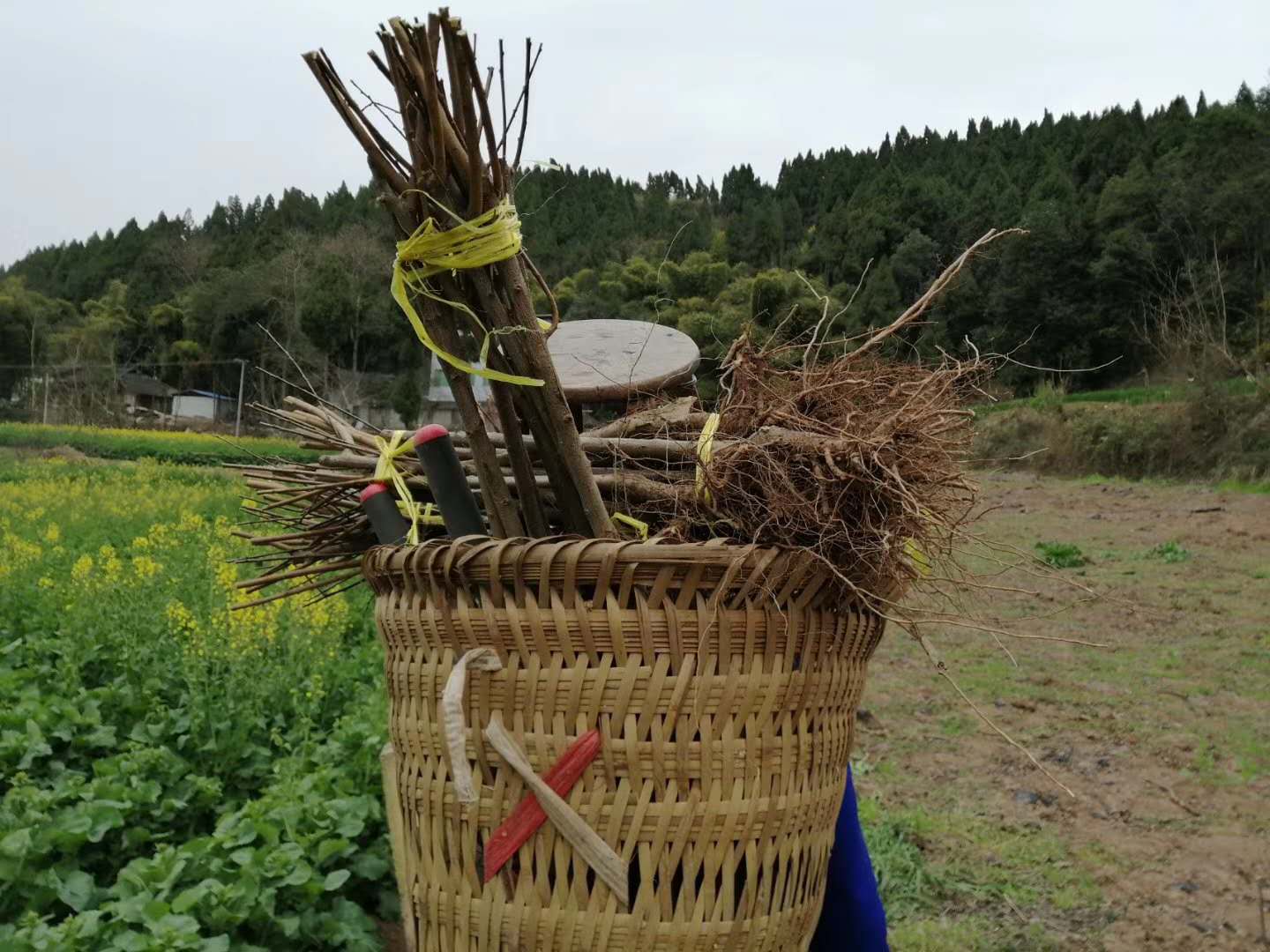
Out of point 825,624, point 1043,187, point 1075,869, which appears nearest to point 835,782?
point 825,624

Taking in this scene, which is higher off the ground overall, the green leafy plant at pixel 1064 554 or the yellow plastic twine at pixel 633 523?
the yellow plastic twine at pixel 633 523

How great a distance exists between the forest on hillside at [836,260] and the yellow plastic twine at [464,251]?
70 mm

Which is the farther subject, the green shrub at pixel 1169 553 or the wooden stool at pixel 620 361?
the green shrub at pixel 1169 553

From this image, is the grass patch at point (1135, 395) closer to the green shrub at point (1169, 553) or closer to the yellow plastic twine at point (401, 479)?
the green shrub at point (1169, 553)

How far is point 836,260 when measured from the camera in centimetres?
409

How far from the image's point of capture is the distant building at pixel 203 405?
160 ft

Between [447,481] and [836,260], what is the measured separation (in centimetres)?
298

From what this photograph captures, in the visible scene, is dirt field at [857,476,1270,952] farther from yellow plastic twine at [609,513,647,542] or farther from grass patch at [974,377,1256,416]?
grass patch at [974,377,1256,416]

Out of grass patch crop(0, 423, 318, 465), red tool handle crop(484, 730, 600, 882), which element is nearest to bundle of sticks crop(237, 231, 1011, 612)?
red tool handle crop(484, 730, 600, 882)

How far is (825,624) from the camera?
1263mm

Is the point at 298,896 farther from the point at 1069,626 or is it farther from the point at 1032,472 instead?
the point at 1032,472

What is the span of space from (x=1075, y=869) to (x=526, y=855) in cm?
308

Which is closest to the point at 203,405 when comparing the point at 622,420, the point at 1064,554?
the point at 1064,554

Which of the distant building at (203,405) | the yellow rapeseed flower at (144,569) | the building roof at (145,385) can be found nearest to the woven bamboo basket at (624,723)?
the yellow rapeseed flower at (144,569)
